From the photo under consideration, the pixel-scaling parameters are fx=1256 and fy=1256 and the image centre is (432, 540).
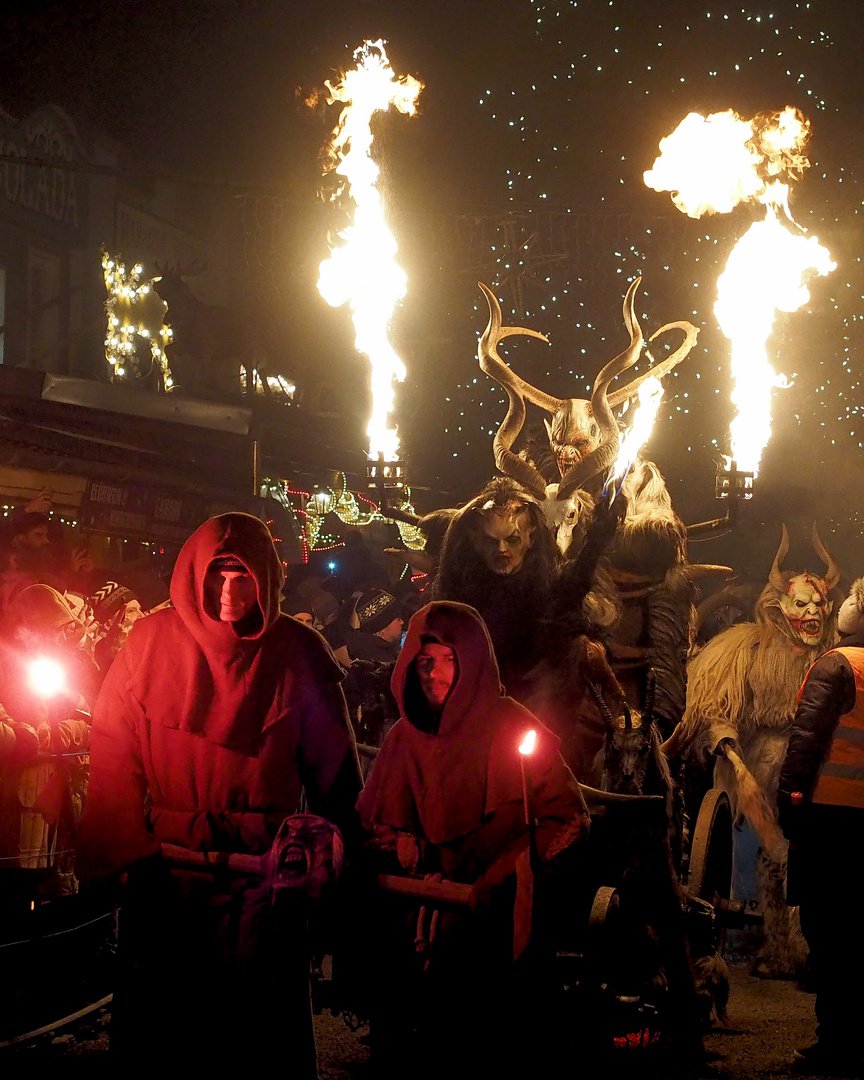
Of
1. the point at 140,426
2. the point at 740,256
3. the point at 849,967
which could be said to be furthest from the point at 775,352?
the point at 849,967

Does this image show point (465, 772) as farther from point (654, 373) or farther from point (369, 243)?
point (369, 243)

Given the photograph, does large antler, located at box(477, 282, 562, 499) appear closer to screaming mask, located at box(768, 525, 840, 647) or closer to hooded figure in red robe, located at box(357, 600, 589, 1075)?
screaming mask, located at box(768, 525, 840, 647)

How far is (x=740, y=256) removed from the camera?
8836 mm

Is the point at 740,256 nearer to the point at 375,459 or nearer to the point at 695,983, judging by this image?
the point at 375,459

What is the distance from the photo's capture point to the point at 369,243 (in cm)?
893

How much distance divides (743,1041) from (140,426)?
11.2m

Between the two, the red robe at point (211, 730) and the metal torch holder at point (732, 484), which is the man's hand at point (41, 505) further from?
the red robe at point (211, 730)

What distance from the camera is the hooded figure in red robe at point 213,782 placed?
353 centimetres

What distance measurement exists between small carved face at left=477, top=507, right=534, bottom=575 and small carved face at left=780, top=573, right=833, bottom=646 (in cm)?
289


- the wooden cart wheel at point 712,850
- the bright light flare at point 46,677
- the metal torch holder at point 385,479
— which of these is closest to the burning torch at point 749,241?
the wooden cart wheel at point 712,850

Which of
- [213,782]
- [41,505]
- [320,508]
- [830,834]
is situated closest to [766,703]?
[830,834]

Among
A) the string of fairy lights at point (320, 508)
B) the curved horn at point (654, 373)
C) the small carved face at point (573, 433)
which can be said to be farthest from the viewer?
the string of fairy lights at point (320, 508)

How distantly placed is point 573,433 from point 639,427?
58 cm

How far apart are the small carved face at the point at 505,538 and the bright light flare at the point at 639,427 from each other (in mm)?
541
